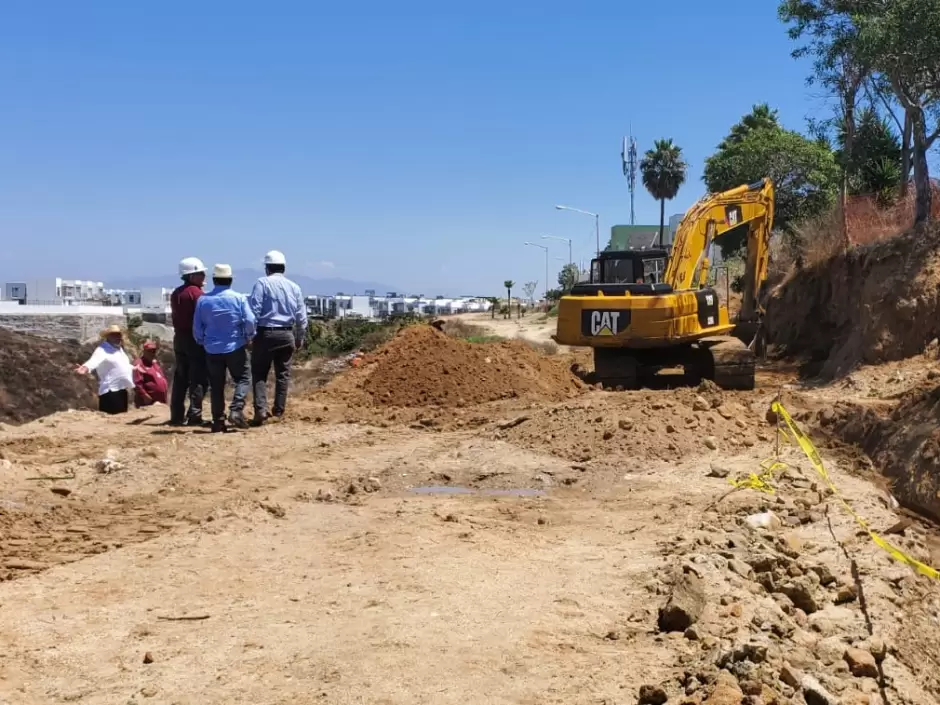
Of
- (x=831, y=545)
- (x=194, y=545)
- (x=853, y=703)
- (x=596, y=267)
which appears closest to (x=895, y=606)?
(x=831, y=545)

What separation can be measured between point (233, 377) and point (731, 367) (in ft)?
26.5

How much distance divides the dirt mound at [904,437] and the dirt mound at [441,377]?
4.19m

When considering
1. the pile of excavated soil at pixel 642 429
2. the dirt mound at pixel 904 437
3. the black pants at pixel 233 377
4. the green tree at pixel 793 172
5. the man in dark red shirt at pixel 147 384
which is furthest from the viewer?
the green tree at pixel 793 172

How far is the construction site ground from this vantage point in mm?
3713

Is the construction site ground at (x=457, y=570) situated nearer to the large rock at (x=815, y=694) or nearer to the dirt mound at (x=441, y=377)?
the large rock at (x=815, y=694)

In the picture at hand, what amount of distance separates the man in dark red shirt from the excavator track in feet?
26.9

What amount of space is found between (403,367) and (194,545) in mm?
7566

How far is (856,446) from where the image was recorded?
9.52m

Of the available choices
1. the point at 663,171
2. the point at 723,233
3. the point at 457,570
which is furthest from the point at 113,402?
the point at 663,171

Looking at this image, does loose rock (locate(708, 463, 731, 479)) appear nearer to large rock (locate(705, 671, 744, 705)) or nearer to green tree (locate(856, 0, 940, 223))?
large rock (locate(705, 671, 744, 705))

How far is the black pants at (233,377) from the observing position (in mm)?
9430

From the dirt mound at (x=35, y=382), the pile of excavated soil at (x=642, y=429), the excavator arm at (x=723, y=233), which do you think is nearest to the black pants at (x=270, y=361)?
the pile of excavated soil at (x=642, y=429)

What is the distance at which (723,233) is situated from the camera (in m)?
15.6

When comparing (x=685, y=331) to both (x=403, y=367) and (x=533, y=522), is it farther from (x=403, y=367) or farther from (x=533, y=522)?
(x=533, y=522)
